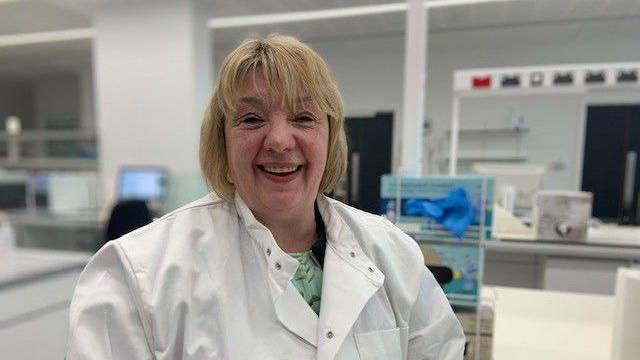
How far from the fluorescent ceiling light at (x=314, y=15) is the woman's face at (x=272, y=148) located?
138 inches

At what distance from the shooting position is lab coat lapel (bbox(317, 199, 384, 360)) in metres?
0.82

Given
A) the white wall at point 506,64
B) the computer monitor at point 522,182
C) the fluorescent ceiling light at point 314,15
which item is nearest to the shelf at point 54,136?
the fluorescent ceiling light at point 314,15

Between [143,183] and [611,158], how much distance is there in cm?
568

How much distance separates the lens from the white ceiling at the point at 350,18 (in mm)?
3975

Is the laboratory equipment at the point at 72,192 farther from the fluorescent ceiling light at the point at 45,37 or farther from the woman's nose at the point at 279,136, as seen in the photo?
the woman's nose at the point at 279,136

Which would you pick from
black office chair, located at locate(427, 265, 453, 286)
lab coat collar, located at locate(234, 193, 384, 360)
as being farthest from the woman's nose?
black office chair, located at locate(427, 265, 453, 286)

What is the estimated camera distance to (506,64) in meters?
5.21

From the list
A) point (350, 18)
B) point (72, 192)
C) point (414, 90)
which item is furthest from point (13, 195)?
point (414, 90)

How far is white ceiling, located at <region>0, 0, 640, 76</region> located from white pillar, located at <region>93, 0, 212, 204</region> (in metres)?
0.28

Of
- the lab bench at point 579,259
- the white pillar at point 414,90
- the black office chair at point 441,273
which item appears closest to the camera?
the black office chair at point 441,273

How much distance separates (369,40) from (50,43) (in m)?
4.30

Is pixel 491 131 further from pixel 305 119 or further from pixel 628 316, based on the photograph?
pixel 305 119

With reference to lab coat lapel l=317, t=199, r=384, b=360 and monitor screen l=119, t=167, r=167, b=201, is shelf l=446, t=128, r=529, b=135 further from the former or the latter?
lab coat lapel l=317, t=199, r=384, b=360

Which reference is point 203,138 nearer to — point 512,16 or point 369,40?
point 512,16
